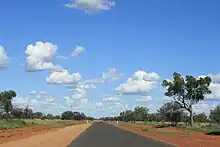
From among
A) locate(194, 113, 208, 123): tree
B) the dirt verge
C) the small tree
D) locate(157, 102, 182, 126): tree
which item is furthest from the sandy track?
locate(194, 113, 208, 123): tree

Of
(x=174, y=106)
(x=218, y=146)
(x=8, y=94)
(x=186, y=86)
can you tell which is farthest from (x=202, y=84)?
(x=8, y=94)

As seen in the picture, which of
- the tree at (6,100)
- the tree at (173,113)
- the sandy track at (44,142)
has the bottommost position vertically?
the sandy track at (44,142)

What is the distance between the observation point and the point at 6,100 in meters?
136

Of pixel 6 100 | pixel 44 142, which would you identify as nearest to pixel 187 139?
pixel 44 142

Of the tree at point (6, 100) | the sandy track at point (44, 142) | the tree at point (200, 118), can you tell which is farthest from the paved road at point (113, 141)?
the tree at point (200, 118)

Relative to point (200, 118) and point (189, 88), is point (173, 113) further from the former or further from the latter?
point (200, 118)

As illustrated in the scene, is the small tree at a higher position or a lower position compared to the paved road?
higher

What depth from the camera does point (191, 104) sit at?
9175 centimetres

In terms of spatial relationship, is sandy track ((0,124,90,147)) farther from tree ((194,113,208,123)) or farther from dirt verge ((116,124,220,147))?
tree ((194,113,208,123))

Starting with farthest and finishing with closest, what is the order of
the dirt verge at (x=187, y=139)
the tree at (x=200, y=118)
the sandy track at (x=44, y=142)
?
1. the tree at (x=200, y=118)
2. the dirt verge at (x=187, y=139)
3. the sandy track at (x=44, y=142)

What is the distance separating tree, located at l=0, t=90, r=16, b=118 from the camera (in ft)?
443

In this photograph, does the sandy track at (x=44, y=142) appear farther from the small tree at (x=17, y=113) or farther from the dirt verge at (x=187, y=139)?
the small tree at (x=17, y=113)

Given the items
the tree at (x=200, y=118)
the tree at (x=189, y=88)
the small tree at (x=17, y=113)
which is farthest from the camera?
the tree at (x=200, y=118)

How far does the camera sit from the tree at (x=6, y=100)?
443 feet
